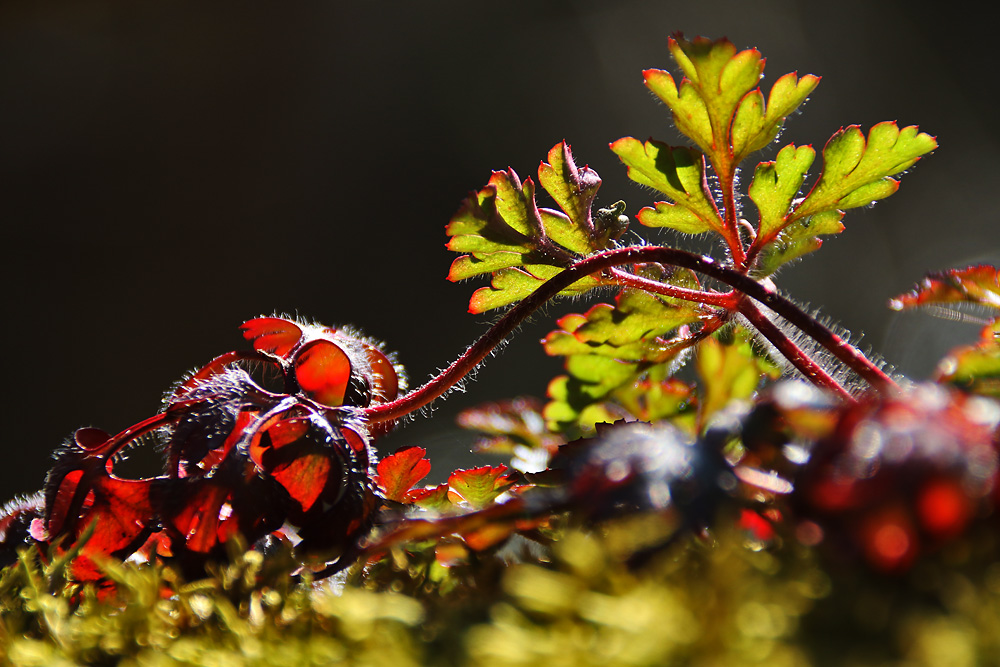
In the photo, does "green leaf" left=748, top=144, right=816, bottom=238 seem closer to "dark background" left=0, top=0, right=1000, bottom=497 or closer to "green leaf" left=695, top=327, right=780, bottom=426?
"green leaf" left=695, top=327, right=780, bottom=426

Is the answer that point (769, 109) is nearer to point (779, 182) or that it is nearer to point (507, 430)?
point (779, 182)

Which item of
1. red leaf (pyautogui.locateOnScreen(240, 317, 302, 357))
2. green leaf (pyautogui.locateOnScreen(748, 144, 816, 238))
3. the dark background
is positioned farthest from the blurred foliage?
the dark background

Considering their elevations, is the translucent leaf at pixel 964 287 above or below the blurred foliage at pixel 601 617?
above

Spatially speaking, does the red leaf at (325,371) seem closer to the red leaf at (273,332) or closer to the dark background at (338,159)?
the red leaf at (273,332)

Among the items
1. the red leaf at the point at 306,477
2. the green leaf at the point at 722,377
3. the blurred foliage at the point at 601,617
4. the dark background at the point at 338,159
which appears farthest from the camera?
the dark background at the point at 338,159

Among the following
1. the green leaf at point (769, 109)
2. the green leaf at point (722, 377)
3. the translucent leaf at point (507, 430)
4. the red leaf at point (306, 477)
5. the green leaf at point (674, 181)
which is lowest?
the translucent leaf at point (507, 430)

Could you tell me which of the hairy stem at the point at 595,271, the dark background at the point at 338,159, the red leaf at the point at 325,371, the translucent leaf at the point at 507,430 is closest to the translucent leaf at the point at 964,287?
the hairy stem at the point at 595,271
